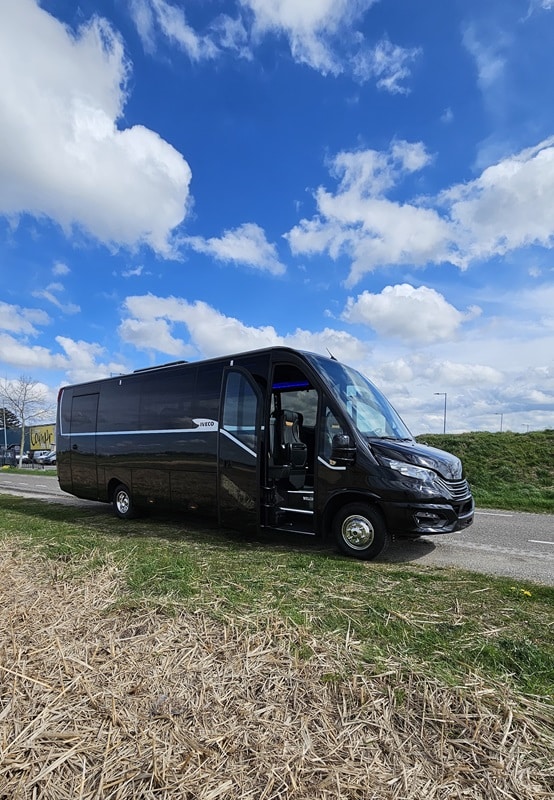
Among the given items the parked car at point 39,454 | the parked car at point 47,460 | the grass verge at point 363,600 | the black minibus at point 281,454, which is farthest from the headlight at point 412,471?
the parked car at point 39,454

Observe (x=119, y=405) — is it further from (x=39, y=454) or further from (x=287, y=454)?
(x=39, y=454)

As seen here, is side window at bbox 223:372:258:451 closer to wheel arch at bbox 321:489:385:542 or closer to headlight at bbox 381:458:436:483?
wheel arch at bbox 321:489:385:542

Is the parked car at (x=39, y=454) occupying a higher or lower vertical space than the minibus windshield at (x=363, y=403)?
lower

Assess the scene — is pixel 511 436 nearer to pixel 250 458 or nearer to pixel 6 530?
pixel 250 458

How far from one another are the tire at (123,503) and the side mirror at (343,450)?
17.3ft

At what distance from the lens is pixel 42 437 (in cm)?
5812

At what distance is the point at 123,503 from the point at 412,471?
6.63 metres

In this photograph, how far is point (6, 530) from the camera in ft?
24.0

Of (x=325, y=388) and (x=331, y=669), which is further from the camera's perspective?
(x=325, y=388)

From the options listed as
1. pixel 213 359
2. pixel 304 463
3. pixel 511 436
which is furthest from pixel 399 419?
pixel 511 436

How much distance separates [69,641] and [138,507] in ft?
22.3

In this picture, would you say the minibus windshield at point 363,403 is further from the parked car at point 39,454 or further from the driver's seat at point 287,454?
the parked car at point 39,454

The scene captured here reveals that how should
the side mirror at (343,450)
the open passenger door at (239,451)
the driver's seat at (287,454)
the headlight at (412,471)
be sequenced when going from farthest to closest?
the driver's seat at (287,454) < the open passenger door at (239,451) < the side mirror at (343,450) < the headlight at (412,471)

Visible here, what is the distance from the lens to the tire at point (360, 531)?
589 cm
